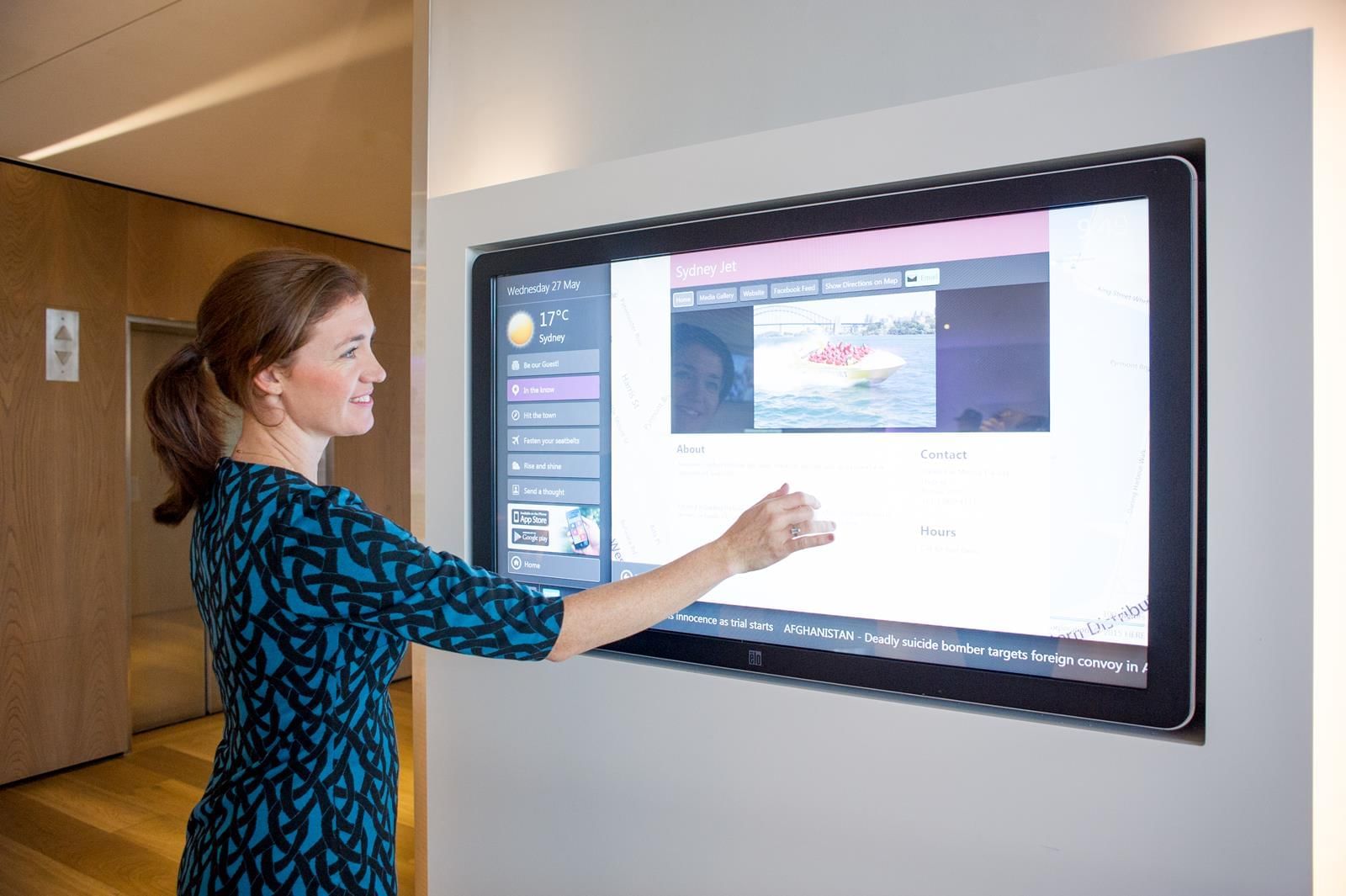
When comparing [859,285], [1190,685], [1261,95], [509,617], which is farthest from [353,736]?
[1261,95]

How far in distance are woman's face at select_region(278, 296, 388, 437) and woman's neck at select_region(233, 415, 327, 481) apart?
0.07ft

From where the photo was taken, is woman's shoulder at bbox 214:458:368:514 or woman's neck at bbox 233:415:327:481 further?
woman's neck at bbox 233:415:327:481

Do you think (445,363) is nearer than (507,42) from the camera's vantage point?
Yes

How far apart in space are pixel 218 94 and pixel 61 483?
228 cm

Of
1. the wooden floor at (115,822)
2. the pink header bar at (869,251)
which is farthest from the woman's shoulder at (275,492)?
the wooden floor at (115,822)

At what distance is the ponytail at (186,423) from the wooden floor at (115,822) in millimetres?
2224

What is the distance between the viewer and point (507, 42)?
77.7 inches

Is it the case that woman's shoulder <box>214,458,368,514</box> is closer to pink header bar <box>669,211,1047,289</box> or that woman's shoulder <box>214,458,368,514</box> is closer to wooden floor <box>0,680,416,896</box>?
pink header bar <box>669,211,1047,289</box>

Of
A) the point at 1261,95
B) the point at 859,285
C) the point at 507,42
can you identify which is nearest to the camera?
the point at 1261,95

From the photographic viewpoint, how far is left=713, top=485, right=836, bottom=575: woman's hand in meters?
1.17

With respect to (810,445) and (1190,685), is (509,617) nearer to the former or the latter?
(810,445)

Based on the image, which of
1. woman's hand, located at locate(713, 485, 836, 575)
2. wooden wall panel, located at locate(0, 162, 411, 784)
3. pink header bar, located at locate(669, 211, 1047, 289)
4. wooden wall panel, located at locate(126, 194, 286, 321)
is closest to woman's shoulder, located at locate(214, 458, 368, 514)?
woman's hand, located at locate(713, 485, 836, 575)

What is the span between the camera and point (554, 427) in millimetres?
1676
